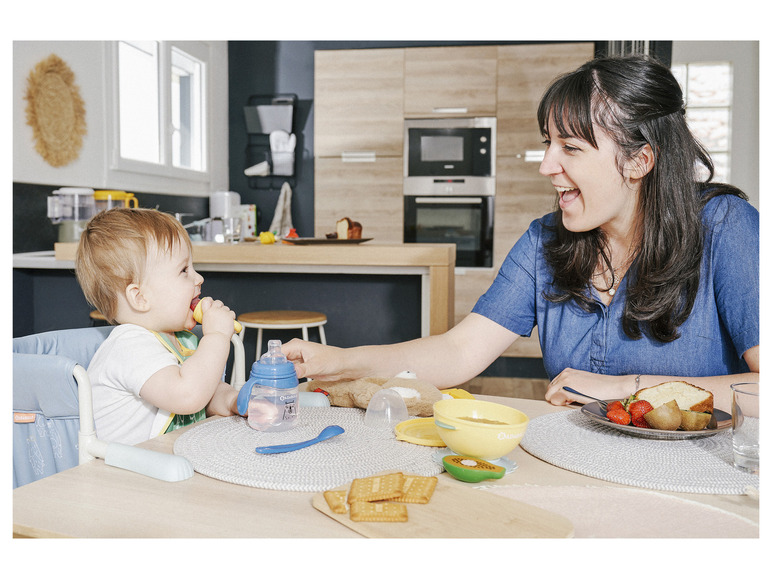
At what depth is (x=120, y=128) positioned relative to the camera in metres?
3.45

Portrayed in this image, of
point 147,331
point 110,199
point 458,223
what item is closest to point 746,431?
point 147,331

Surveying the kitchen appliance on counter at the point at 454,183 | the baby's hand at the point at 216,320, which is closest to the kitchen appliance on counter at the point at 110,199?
the kitchen appliance on counter at the point at 454,183

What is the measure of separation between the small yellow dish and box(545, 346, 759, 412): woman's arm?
0.26m

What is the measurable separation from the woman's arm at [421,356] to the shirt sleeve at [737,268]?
1.33 feet

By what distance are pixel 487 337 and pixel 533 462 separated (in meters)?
0.56

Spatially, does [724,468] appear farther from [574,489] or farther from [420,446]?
[420,446]

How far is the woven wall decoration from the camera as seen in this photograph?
281 cm

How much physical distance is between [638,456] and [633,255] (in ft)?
1.77

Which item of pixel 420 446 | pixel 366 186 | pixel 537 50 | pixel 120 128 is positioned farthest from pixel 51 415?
pixel 537 50

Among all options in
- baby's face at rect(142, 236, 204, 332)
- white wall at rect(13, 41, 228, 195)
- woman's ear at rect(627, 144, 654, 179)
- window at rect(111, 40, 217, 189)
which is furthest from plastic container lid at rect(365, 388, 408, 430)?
window at rect(111, 40, 217, 189)

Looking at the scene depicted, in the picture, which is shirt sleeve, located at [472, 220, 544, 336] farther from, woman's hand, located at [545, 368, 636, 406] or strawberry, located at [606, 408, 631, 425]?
strawberry, located at [606, 408, 631, 425]

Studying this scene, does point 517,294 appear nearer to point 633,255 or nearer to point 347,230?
point 633,255

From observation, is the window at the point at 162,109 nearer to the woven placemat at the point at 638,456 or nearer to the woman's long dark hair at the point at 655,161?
the woman's long dark hair at the point at 655,161
